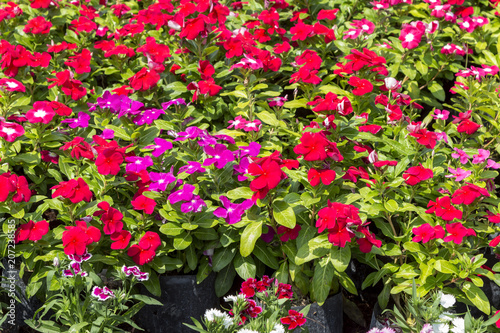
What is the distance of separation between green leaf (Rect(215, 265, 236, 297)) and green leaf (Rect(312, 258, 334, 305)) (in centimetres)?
49

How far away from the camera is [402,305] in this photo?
250 centimetres

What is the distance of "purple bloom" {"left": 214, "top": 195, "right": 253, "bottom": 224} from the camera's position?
233 centimetres

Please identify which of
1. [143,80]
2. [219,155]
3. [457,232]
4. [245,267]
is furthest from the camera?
[143,80]

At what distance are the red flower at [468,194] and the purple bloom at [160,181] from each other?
4.33 ft

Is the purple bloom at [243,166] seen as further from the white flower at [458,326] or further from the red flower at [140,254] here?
the white flower at [458,326]

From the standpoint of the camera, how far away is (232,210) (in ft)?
7.75

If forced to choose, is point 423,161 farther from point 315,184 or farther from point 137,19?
point 137,19

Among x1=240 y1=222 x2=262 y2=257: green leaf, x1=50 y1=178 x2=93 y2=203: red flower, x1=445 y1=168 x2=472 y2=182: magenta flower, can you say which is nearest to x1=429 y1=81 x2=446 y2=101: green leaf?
x1=445 y1=168 x2=472 y2=182: magenta flower

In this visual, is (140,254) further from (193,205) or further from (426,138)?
(426,138)

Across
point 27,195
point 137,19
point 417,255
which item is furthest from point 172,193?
point 137,19

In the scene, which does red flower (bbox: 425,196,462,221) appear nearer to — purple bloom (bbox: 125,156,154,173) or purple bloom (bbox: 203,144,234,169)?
purple bloom (bbox: 203,144,234,169)

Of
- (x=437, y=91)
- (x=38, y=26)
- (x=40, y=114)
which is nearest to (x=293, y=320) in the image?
(x=40, y=114)

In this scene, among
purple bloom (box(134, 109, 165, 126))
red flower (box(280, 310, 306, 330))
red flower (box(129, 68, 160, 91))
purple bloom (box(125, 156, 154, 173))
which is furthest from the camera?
red flower (box(129, 68, 160, 91))

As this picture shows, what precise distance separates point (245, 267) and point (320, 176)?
0.66m
